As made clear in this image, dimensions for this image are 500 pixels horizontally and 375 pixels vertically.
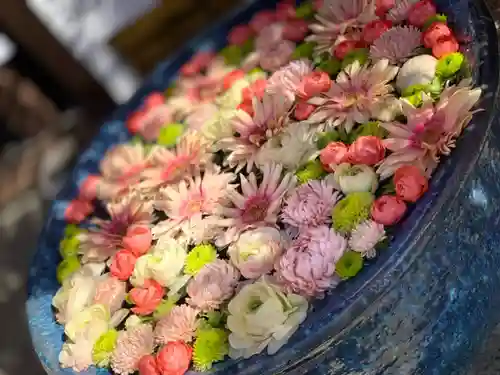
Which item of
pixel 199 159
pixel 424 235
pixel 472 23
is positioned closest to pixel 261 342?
pixel 424 235

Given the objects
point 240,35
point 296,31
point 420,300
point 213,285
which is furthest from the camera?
point 240,35

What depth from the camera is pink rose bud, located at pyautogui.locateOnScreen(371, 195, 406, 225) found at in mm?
816

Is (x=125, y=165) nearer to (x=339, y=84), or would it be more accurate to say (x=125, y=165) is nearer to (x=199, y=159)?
(x=199, y=159)

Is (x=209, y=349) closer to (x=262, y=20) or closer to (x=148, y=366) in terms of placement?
(x=148, y=366)

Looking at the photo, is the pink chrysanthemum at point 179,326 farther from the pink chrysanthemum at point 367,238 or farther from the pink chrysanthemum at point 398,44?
the pink chrysanthemum at point 398,44

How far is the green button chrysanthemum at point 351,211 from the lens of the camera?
0.85 m

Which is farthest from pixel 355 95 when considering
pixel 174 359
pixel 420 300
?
pixel 174 359

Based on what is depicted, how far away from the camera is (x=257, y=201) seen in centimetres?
96

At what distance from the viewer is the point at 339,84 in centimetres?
98

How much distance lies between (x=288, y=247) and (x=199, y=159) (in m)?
0.26

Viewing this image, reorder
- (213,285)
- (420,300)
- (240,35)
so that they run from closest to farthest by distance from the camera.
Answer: (420,300) → (213,285) → (240,35)

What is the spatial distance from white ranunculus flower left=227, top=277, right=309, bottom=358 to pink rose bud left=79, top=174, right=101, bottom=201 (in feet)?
1.47

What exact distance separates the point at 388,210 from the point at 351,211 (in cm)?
5

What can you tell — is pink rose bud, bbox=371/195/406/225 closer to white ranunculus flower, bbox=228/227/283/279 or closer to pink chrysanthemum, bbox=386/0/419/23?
white ranunculus flower, bbox=228/227/283/279
